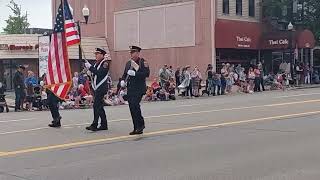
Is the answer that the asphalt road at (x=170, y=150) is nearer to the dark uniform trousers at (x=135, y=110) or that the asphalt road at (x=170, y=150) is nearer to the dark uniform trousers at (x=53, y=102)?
the dark uniform trousers at (x=135, y=110)

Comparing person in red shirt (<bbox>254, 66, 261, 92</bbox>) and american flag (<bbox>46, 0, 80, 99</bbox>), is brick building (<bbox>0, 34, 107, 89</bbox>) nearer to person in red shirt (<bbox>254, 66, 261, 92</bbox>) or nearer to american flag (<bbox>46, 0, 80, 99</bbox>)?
person in red shirt (<bbox>254, 66, 261, 92</bbox>)

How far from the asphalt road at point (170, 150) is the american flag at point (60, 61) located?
101 cm

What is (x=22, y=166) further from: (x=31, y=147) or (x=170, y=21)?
(x=170, y=21)

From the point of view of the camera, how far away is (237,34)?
3831cm

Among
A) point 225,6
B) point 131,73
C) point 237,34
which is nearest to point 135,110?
point 131,73

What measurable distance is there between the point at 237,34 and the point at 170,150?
2917 cm

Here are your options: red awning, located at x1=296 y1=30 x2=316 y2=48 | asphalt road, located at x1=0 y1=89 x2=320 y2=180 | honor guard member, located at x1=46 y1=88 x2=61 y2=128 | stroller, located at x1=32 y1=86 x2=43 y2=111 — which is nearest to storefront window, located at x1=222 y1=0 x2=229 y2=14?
red awning, located at x1=296 y1=30 x2=316 y2=48

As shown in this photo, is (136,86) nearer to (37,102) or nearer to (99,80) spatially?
(99,80)

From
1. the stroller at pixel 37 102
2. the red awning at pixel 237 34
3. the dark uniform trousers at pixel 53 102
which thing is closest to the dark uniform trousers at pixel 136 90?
the dark uniform trousers at pixel 53 102

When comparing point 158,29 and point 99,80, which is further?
point 158,29

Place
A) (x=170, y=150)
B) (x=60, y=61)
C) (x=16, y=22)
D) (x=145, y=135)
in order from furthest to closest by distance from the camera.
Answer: (x=16, y=22) < (x=60, y=61) < (x=145, y=135) < (x=170, y=150)

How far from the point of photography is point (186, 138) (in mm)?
11422

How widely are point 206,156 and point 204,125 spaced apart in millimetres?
4268

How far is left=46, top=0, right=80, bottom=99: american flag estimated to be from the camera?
13312 millimetres
